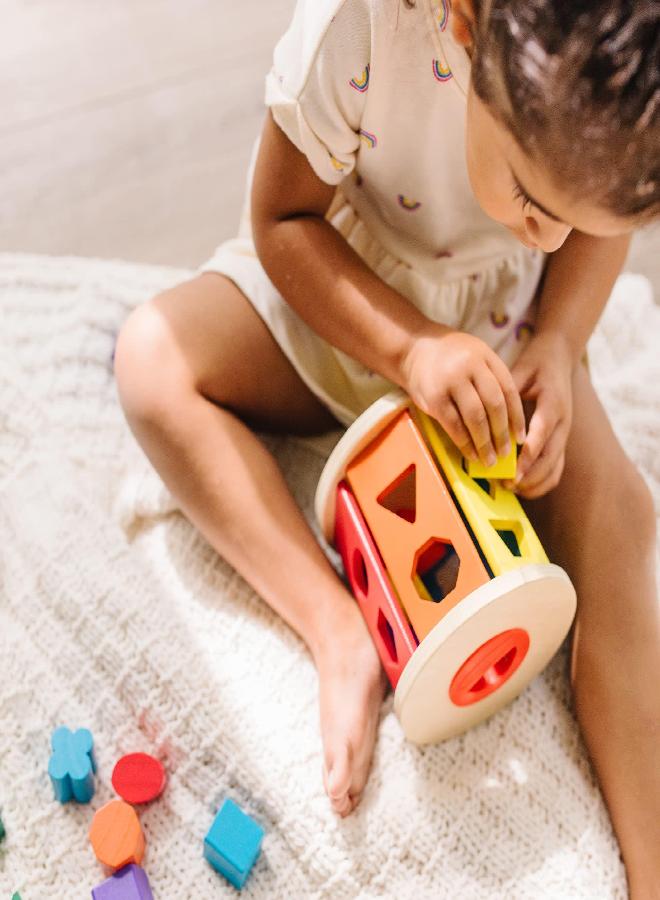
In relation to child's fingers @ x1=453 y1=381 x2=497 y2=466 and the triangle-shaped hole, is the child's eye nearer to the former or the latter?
child's fingers @ x1=453 y1=381 x2=497 y2=466

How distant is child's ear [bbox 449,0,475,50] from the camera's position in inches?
19.3

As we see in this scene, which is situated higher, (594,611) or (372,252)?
(372,252)

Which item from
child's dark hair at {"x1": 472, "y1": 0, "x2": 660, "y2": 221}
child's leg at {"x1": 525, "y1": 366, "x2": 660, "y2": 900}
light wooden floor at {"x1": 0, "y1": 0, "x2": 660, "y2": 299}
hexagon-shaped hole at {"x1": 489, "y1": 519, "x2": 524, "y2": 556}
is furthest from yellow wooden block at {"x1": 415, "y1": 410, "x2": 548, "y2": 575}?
light wooden floor at {"x1": 0, "y1": 0, "x2": 660, "y2": 299}

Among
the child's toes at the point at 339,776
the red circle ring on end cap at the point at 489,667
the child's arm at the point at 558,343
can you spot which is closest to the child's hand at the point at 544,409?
the child's arm at the point at 558,343

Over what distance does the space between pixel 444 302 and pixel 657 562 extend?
0.28 meters

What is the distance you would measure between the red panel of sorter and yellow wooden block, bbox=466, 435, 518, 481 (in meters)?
0.10

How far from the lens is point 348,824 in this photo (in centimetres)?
69

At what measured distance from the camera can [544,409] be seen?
699 millimetres

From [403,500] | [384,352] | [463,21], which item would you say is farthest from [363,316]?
[463,21]

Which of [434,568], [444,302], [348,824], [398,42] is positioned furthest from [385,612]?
[398,42]

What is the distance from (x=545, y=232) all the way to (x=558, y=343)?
0.23m

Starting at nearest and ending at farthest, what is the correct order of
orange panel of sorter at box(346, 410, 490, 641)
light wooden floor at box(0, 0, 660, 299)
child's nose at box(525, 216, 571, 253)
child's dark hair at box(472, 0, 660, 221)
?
1. child's dark hair at box(472, 0, 660, 221)
2. child's nose at box(525, 216, 571, 253)
3. orange panel of sorter at box(346, 410, 490, 641)
4. light wooden floor at box(0, 0, 660, 299)

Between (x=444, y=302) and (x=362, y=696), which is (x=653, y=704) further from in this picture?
(x=444, y=302)

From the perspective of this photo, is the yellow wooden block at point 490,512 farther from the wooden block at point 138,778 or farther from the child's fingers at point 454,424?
the wooden block at point 138,778
